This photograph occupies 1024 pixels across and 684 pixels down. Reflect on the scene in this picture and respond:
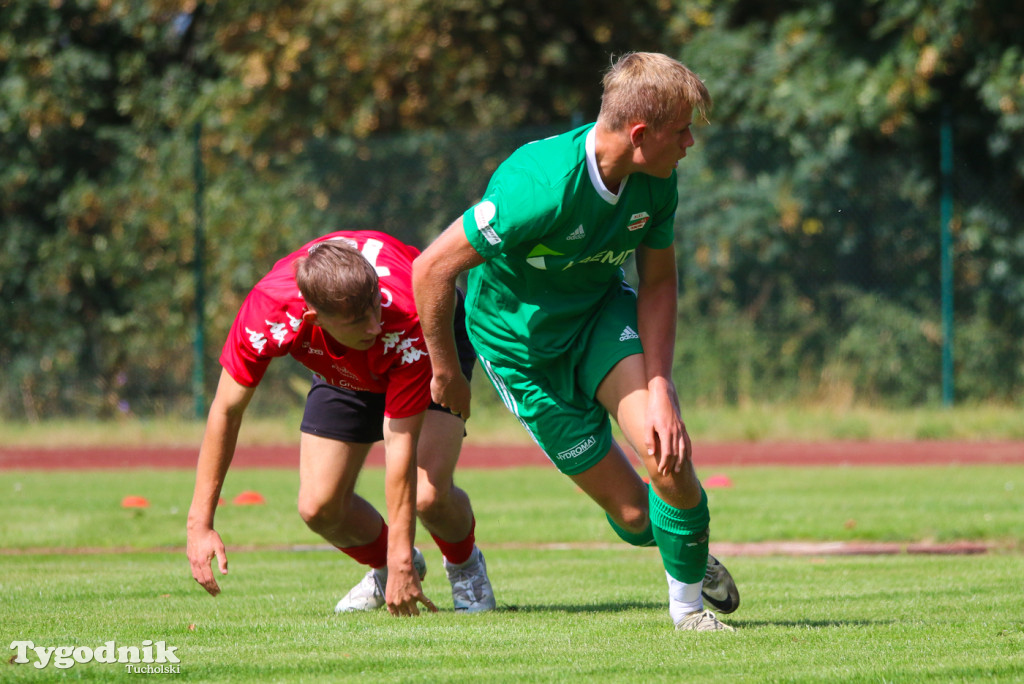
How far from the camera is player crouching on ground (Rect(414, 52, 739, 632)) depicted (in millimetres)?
4117

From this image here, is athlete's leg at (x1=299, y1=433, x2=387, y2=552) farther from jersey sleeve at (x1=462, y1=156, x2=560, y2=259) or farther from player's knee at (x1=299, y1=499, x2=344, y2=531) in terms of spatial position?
jersey sleeve at (x1=462, y1=156, x2=560, y2=259)

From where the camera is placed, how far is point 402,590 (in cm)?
468

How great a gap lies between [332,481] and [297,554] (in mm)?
2348

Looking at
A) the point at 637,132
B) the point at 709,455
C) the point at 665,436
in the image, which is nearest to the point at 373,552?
the point at 665,436

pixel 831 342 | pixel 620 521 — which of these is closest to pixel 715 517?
pixel 620 521

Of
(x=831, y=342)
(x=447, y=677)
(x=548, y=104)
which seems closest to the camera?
(x=447, y=677)

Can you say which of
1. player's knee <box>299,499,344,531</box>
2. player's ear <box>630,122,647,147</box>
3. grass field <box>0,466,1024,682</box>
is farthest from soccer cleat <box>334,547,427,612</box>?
player's ear <box>630,122,647,147</box>

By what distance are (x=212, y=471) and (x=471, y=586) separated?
1.25 metres

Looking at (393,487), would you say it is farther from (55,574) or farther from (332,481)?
(55,574)

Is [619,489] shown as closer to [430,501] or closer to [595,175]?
[430,501]

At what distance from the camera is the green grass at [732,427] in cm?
1314

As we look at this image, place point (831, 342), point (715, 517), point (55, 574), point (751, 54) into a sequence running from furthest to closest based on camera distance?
point (751, 54) < point (831, 342) < point (715, 517) < point (55, 574)

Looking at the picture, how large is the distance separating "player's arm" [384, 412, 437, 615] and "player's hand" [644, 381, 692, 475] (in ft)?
3.26

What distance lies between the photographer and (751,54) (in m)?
15.6
